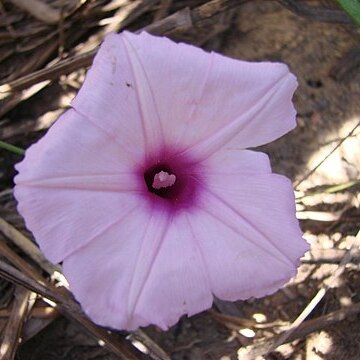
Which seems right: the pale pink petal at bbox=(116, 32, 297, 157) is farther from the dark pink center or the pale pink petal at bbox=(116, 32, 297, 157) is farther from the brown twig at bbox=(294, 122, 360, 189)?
the brown twig at bbox=(294, 122, 360, 189)

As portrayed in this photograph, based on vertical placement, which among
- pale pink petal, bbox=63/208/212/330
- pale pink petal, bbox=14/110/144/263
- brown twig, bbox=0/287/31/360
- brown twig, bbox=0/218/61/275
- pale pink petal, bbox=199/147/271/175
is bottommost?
brown twig, bbox=0/287/31/360

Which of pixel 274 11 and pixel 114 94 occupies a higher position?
pixel 114 94

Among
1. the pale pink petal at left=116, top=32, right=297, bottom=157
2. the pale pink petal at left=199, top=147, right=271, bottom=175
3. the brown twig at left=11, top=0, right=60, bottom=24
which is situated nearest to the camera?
the pale pink petal at left=116, top=32, right=297, bottom=157

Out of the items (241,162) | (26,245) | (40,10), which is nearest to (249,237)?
(241,162)

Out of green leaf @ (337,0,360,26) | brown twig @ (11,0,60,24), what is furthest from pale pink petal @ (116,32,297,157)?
brown twig @ (11,0,60,24)

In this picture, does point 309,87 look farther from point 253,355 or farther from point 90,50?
point 253,355

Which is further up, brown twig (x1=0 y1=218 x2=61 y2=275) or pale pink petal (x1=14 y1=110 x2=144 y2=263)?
pale pink petal (x1=14 y1=110 x2=144 y2=263)

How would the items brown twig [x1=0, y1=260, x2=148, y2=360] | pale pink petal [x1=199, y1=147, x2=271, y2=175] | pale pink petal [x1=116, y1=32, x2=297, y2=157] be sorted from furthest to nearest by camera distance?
brown twig [x1=0, y1=260, x2=148, y2=360] → pale pink petal [x1=199, y1=147, x2=271, y2=175] → pale pink petal [x1=116, y1=32, x2=297, y2=157]

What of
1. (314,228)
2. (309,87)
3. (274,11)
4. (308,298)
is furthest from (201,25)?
(308,298)

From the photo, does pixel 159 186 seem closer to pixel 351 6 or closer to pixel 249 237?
pixel 249 237
